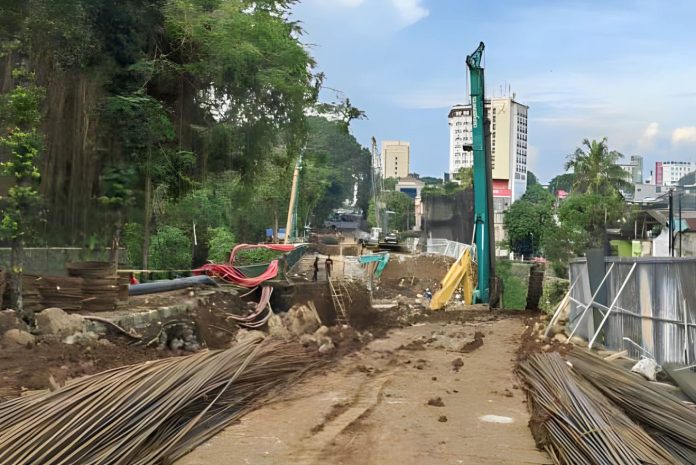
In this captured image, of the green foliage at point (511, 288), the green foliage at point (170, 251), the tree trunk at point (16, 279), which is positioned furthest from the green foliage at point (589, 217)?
the tree trunk at point (16, 279)

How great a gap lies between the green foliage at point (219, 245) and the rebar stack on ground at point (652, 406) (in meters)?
24.6

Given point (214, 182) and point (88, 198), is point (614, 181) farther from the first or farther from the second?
point (88, 198)

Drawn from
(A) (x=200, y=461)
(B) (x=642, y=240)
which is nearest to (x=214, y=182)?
(A) (x=200, y=461)

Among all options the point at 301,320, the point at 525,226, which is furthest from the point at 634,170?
the point at 301,320

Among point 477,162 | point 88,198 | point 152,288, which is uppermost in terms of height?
point 477,162

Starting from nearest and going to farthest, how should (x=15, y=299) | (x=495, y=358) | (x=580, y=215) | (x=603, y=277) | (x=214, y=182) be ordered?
(x=15, y=299) < (x=603, y=277) < (x=495, y=358) < (x=214, y=182) < (x=580, y=215)

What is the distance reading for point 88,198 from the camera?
47.3 feet

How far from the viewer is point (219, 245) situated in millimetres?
32656

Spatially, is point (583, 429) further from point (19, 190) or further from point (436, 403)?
point (19, 190)

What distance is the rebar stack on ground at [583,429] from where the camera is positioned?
5645 mm

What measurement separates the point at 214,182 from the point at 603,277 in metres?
11.7

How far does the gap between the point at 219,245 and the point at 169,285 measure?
1711 cm

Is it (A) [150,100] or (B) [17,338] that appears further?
(A) [150,100]

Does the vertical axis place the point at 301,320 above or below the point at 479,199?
below
